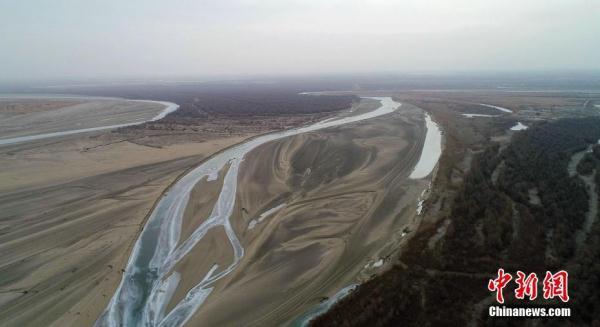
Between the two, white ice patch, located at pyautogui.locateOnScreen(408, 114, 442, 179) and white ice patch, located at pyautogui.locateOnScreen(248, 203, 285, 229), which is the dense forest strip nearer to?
white ice patch, located at pyautogui.locateOnScreen(408, 114, 442, 179)

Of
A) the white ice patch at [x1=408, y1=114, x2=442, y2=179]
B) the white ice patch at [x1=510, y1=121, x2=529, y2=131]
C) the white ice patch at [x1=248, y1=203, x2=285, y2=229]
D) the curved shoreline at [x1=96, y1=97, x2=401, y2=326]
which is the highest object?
the white ice patch at [x1=510, y1=121, x2=529, y2=131]

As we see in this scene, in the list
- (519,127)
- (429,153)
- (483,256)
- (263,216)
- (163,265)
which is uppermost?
(519,127)

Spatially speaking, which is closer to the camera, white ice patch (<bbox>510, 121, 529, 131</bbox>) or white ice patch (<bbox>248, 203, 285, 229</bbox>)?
white ice patch (<bbox>248, 203, 285, 229</bbox>)

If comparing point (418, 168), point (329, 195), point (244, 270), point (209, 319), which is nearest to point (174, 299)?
point (209, 319)

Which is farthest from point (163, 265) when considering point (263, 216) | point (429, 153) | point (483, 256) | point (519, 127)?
point (519, 127)

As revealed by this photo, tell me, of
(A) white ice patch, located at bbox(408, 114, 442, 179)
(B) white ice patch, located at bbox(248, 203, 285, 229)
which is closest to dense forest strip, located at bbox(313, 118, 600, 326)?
(A) white ice patch, located at bbox(408, 114, 442, 179)

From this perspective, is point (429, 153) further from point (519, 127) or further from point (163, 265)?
point (163, 265)

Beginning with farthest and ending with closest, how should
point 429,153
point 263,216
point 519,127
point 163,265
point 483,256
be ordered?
1. point 519,127
2. point 429,153
3. point 263,216
4. point 163,265
5. point 483,256

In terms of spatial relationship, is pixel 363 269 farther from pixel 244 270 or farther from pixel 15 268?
pixel 15 268
